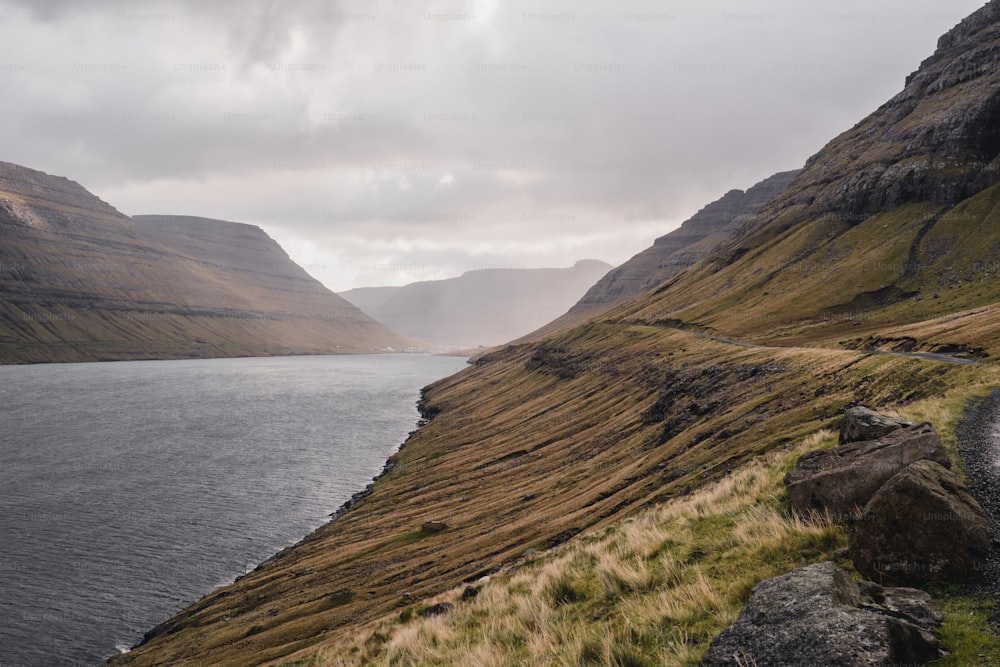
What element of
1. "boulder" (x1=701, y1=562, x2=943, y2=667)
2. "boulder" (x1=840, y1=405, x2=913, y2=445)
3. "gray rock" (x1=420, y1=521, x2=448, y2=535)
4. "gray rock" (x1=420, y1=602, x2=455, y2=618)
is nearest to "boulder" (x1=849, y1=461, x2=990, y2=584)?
"boulder" (x1=701, y1=562, x2=943, y2=667)

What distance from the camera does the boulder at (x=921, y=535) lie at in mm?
10984

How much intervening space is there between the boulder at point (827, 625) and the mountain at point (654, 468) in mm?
679

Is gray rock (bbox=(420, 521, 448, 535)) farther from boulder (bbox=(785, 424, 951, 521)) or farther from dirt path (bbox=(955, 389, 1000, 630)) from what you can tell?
dirt path (bbox=(955, 389, 1000, 630))

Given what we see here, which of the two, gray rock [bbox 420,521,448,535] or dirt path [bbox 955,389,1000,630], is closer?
dirt path [bbox 955,389,1000,630]

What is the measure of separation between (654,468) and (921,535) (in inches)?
1372

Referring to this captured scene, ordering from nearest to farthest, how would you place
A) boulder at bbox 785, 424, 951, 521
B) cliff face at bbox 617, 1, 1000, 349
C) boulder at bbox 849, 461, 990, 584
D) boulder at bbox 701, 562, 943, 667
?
boulder at bbox 701, 562, 943, 667 → boulder at bbox 849, 461, 990, 584 → boulder at bbox 785, 424, 951, 521 → cliff face at bbox 617, 1, 1000, 349

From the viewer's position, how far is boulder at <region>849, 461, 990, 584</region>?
11.0 metres

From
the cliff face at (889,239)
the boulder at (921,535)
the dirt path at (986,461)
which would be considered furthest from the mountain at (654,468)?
the cliff face at (889,239)

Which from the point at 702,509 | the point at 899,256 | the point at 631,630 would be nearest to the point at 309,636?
the point at 702,509

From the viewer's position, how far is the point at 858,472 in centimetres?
1566

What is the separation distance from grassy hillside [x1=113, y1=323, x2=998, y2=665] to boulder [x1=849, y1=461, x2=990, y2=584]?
130 inches

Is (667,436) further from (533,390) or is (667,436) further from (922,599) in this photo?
(533,390)

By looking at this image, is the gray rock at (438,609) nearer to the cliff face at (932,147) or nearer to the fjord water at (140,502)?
the fjord water at (140,502)

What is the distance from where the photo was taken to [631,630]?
12.0m
